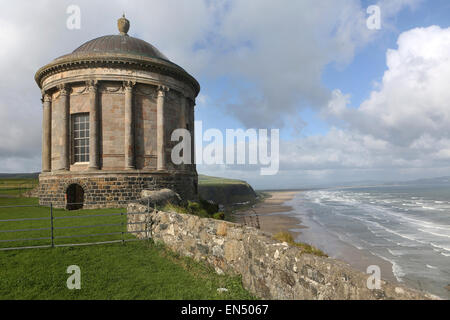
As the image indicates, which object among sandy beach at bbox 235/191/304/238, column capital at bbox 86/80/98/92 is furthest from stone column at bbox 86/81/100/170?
sandy beach at bbox 235/191/304/238

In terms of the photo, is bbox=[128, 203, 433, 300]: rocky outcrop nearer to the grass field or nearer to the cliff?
the grass field

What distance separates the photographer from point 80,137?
1892 centimetres

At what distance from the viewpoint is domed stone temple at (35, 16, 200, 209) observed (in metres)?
17.9

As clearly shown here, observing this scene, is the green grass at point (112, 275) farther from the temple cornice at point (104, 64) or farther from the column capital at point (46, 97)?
the column capital at point (46, 97)

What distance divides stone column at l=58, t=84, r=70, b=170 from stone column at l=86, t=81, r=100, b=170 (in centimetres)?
191

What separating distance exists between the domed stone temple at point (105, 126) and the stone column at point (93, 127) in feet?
0.21

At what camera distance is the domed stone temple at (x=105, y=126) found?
17.9 meters

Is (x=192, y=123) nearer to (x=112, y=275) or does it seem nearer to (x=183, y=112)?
(x=183, y=112)

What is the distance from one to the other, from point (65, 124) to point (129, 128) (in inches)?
181

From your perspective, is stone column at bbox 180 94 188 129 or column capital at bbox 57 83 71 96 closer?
column capital at bbox 57 83 71 96

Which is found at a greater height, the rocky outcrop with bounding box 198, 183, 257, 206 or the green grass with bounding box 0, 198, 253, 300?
the green grass with bounding box 0, 198, 253, 300

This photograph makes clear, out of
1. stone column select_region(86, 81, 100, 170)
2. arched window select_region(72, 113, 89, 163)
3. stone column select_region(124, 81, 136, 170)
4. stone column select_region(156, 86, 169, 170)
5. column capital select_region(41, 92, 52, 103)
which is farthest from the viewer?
column capital select_region(41, 92, 52, 103)

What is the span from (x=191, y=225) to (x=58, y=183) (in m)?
14.9
